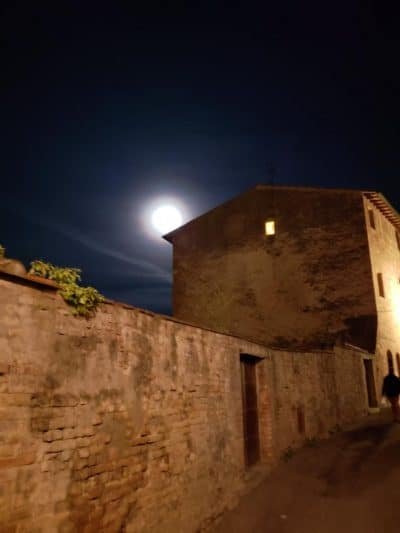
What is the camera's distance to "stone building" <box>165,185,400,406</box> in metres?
16.9

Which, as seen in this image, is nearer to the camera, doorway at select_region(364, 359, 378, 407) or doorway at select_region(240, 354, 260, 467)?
doorway at select_region(240, 354, 260, 467)

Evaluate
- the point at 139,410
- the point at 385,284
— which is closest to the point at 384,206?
the point at 385,284

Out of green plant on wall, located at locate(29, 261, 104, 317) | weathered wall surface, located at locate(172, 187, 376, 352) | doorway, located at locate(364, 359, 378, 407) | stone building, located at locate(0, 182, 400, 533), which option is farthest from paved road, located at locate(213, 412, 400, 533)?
weathered wall surface, located at locate(172, 187, 376, 352)

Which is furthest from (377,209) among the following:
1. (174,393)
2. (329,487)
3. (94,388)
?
(94,388)

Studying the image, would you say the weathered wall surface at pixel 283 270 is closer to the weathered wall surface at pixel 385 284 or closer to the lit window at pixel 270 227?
the lit window at pixel 270 227

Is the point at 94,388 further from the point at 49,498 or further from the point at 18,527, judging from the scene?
the point at 18,527

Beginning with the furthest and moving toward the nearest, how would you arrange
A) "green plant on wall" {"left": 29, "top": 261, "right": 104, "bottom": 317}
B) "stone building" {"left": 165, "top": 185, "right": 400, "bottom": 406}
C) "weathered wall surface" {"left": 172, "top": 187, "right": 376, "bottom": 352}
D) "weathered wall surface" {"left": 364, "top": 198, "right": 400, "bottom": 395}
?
"weathered wall surface" {"left": 172, "top": 187, "right": 376, "bottom": 352}
"stone building" {"left": 165, "top": 185, "right": 400, "bottom": 406}
"weathered wall surface" {"left": 364, "top": 198, "right": 400, "bottom": 395}
"green plant on wall" {"left": 29, "top": 261, "right": 104, "bottom": 317}

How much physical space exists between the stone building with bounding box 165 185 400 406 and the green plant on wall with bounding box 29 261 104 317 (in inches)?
541

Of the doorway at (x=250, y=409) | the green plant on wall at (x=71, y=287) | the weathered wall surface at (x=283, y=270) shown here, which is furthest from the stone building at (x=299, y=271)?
the green plant on wall at (x=71, y=287)

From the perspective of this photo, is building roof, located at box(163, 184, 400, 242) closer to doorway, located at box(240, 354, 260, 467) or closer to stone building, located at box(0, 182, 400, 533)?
stone building, located at box(0, 182, 400, 533)

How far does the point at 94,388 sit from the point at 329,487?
5.73 metres

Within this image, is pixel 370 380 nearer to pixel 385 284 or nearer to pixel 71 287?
pixel 385 284

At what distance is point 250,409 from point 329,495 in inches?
82.1

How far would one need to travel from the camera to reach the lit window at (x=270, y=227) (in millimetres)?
19422
